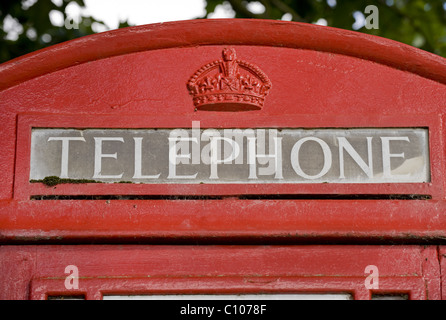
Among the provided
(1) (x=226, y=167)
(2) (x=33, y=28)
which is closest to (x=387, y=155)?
(1) (x=226, y=167)

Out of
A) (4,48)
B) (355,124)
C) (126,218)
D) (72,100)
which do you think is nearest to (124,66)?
(72,100)

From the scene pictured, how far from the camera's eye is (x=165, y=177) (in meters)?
1.47

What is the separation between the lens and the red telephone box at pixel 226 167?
1435 millimetres

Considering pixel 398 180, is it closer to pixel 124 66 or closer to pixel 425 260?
pixel 425 260

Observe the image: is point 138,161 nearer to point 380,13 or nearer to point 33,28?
point 33,28

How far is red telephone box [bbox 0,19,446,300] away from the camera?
4.71 feet

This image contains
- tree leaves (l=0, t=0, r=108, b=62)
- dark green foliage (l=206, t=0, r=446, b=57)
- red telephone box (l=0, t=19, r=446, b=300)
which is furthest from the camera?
dark green foliage (l=206, t=0, r=446, b=57)

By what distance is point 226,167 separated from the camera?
1.47 m

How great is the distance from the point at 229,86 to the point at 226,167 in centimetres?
22

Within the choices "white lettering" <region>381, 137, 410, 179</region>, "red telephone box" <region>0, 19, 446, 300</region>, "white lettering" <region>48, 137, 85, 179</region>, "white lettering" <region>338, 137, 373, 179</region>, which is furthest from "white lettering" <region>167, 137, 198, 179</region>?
"white lettering" <region>381, 137, 410, 179</region>

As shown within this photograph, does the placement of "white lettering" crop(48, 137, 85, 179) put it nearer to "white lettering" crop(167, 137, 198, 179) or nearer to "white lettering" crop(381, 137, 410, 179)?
"white lettering" crop(167, 137, 198, 179)

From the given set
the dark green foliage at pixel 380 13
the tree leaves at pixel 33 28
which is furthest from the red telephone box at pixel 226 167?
the dark green foliage at pixel 380 13

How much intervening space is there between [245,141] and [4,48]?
122 inches

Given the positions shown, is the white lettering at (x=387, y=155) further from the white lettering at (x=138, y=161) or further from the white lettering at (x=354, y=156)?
the white lettering at (x=138, y=161)
